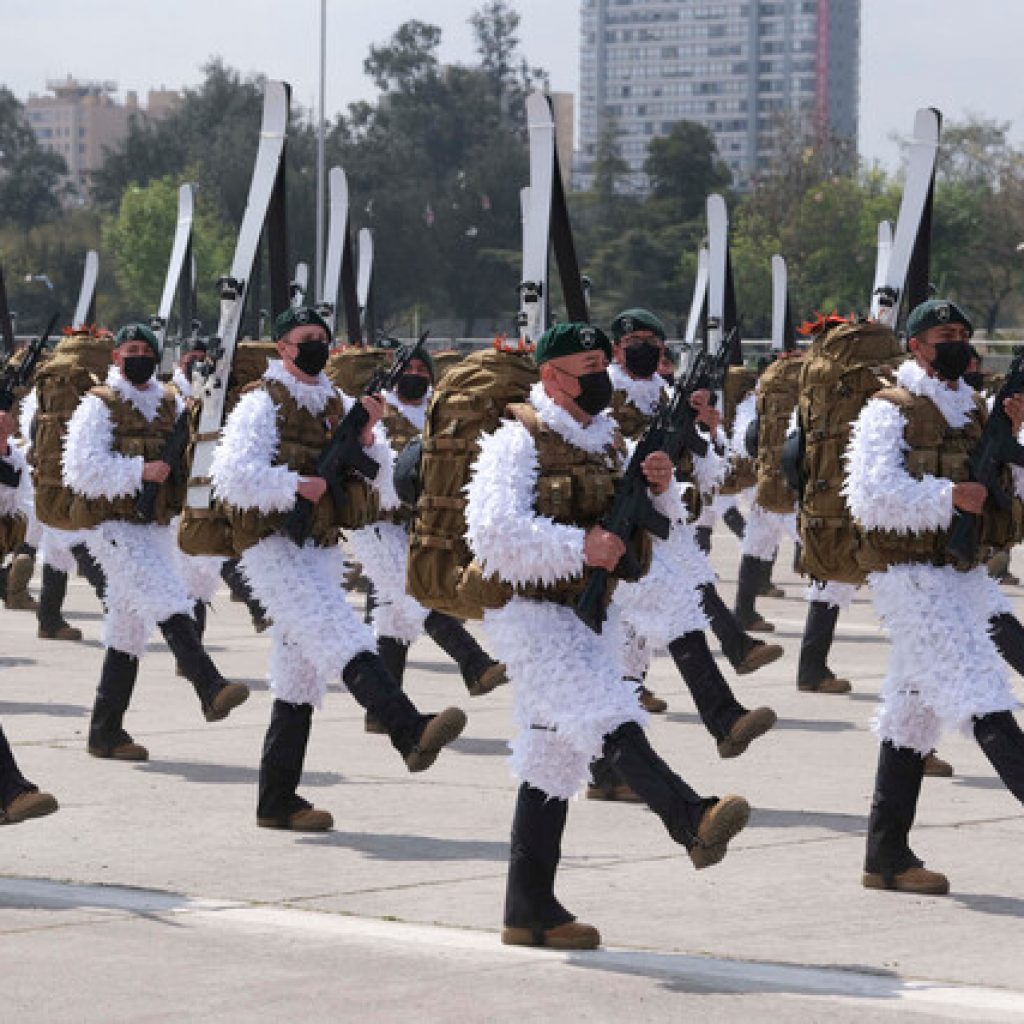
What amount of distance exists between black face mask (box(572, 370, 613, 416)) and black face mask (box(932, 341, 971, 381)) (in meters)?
1.44

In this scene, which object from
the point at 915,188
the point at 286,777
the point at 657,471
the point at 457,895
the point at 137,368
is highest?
the point at 915,188

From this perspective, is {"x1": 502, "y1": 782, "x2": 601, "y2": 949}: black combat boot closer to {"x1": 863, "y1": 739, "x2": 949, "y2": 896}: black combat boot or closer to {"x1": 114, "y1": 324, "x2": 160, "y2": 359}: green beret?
{"x1": 863, "y1": 739, "x2": 949, "y2": 896}: black combat boot

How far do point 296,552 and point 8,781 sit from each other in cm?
157

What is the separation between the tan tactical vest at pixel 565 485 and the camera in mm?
7992

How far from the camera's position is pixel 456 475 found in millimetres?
8523

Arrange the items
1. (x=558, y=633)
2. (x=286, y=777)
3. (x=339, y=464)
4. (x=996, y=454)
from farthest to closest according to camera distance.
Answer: (x=339, y=464)
(x=286, y=777)
(x=996, y=454)
(x=558, y=633)

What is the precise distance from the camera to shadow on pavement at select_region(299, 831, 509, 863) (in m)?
9.30

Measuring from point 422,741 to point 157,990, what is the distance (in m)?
2.49

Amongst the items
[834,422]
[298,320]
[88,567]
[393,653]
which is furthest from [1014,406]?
[88,567]

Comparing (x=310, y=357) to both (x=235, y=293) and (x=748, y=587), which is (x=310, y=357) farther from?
(x=748, y=587)

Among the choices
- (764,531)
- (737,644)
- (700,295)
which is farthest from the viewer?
(700,295)

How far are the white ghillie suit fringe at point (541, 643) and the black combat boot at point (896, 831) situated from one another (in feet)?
4.07

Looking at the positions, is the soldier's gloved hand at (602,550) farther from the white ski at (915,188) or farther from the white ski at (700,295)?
the white ski at (700,295)

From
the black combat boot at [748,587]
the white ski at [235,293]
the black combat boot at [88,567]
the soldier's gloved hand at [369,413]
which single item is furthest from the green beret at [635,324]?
the black combat boot at [748,587]
